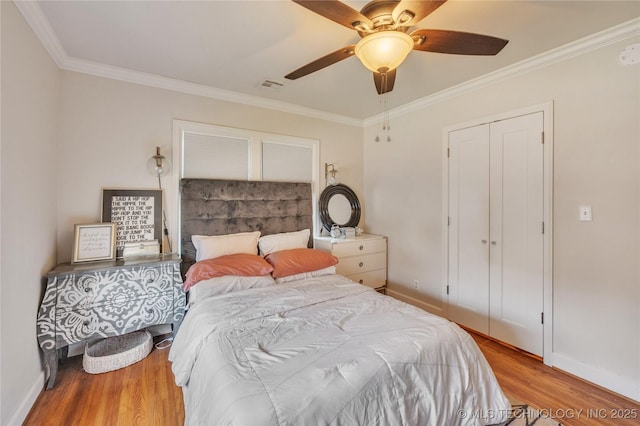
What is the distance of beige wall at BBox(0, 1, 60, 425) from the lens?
1526 millimetres

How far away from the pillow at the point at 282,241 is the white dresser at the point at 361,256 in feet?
0.95

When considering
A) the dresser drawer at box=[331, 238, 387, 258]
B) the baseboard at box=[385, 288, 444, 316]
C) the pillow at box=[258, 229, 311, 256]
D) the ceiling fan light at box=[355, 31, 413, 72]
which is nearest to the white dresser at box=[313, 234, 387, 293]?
the dresser drawer at box=[331, 238, 387, 258]

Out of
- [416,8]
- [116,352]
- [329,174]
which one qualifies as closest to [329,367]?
[416,8]

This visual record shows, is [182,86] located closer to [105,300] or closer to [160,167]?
[160,167]

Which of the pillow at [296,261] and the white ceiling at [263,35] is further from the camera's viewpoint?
the pillow at [296,261]

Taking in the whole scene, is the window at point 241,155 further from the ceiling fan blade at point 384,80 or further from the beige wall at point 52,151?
the ceiling fan blade at point 384,80

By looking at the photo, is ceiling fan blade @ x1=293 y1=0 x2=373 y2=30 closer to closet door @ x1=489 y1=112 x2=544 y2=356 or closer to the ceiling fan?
the ceiling fan

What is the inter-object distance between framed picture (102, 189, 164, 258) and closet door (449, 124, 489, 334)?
119 inches

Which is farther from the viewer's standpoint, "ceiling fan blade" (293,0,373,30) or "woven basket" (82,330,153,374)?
"woven basket" (82,330,153,374)

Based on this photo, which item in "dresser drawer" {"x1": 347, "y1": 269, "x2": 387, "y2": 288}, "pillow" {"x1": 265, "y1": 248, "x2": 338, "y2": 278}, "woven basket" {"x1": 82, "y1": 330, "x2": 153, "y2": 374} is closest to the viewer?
"woven basket" {"x1": 82, "y1": 330, "x2": 153, "y2": 374}

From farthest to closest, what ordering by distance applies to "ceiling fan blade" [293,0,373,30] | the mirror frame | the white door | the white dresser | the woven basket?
1. the mirror frame
2. the white dresser
3. the white door
4. the woven basket
5. "ceiling fan blade" [293,0,373,30]

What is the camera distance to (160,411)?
179 centimetres

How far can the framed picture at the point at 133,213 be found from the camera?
8.18 feet

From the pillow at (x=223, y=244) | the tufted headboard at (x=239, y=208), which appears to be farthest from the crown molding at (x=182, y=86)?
the pillow at (x=223, y=244)
